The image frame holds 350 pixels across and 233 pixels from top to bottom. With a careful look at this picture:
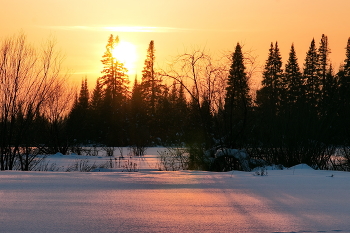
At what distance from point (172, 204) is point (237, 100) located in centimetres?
930

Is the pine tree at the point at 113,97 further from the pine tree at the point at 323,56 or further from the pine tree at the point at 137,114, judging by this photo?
the pine tree at the point at 323,56

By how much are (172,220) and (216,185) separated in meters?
3.05

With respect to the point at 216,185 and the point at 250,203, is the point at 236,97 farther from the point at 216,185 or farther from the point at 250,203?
the point at 250,203

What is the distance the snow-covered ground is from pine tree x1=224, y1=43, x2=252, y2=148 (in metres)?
5.14

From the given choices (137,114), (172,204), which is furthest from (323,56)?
(172,204)

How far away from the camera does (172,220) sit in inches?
181

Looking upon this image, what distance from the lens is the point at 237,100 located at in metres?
14.4

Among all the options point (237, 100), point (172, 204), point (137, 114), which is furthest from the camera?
point (137, 114)

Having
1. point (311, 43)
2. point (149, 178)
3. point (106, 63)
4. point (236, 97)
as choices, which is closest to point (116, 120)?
point (106, 63)

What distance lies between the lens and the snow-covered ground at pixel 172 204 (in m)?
4.36

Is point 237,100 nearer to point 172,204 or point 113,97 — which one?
point 172,204

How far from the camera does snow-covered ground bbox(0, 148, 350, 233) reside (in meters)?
4.36

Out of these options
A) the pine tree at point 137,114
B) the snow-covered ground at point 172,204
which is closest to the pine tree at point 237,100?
the snow-covered ground at point 172,204

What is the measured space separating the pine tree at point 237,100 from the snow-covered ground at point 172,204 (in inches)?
203
